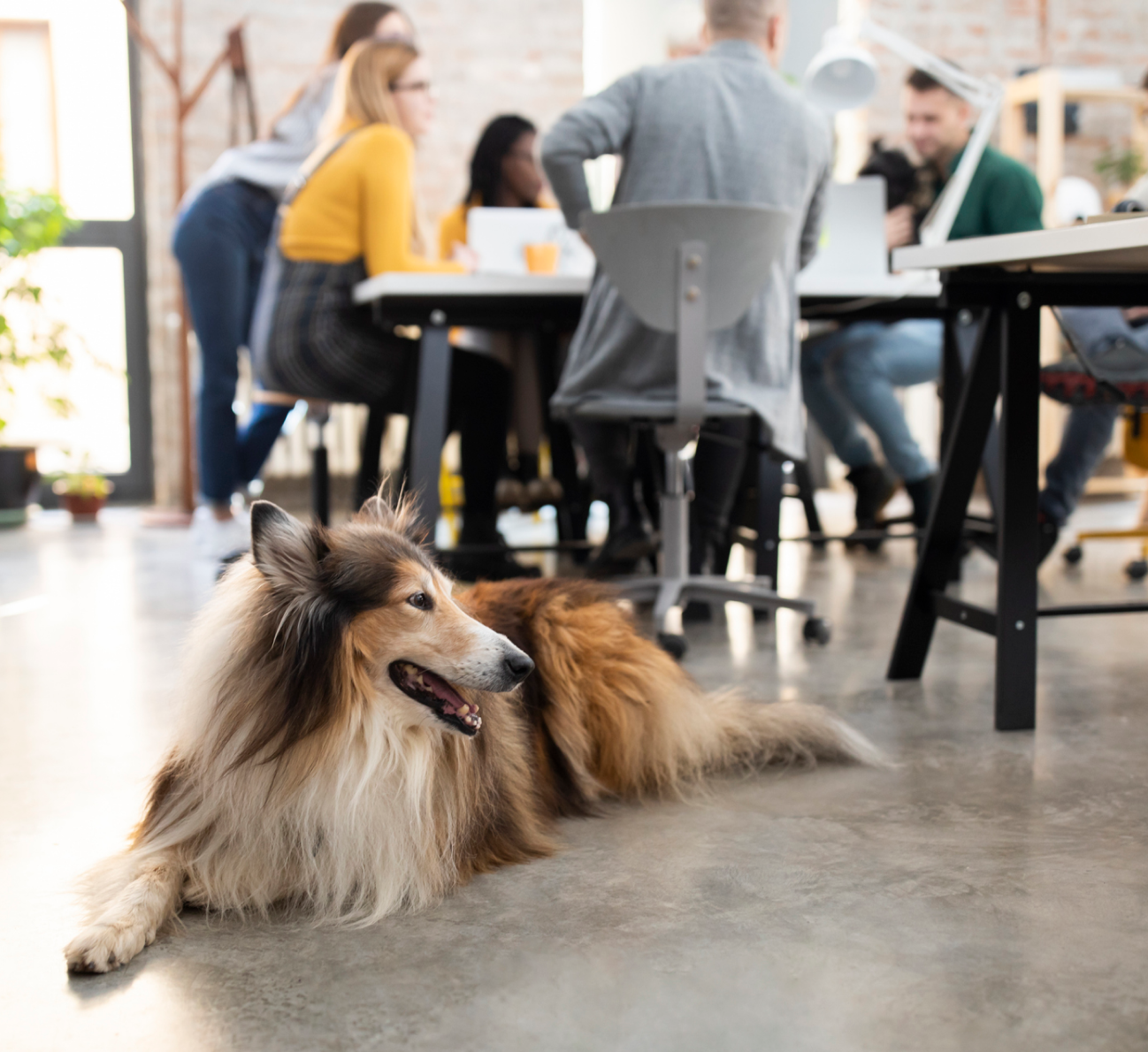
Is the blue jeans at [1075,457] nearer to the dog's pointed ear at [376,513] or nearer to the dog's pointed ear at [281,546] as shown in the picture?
the dog's pointed ear at [376,513]

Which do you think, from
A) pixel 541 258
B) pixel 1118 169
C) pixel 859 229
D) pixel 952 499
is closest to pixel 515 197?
pixel 541 258

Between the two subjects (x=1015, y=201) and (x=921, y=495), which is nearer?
(x=1015, y=201)

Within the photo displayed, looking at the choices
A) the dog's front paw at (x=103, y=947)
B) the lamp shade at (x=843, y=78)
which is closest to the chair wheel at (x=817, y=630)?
the lamp shade at (x=843, y=78)

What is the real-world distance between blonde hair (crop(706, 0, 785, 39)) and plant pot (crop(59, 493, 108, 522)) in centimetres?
407

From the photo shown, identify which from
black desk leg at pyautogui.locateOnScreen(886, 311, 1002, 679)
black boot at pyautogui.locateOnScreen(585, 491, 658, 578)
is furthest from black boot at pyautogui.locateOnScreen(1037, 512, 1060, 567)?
black desk leg at pyautogui.locateOnScreen(886, 311, 1002, 679)

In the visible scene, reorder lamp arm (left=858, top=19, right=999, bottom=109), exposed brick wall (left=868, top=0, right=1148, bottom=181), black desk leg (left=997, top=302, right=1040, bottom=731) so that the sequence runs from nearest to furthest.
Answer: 1. black desk leg (left=997, top=302, right=1040, bottom=731)
2. lamp arm (left=858, top=19, right=999, bottom=109)
3. exposed brick wall (left=868, top=0, right=1148, bottom=181)

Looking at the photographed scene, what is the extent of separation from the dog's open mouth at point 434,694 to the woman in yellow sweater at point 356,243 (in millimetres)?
2103

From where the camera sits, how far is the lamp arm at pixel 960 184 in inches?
139

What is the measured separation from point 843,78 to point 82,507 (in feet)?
13.2

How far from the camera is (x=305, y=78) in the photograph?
5922 mm

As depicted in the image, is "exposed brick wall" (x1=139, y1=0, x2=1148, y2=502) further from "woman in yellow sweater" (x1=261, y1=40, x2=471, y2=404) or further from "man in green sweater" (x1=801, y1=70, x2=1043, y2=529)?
"woman in yellow sweater" (x1=261, y1=40, x2=471, y2=404)

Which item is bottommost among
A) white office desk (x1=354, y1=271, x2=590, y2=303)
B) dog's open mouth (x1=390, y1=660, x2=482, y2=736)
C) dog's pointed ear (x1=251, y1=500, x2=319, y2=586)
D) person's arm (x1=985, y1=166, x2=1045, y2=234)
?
dog's open mouth (x1=390, y1=660, x2=482, y2=736)

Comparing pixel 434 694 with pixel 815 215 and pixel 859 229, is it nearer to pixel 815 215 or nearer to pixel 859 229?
pixel 815 215

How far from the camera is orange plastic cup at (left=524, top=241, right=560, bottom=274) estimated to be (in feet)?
11.5
